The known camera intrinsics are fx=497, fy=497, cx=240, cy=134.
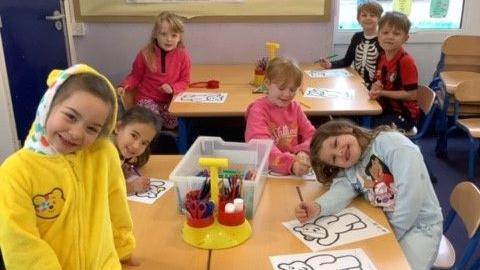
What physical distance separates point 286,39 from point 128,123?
8.29ft

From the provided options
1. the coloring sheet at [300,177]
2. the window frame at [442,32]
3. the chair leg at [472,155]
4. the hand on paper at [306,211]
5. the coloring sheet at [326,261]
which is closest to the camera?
the coloring sheet at [326,261]

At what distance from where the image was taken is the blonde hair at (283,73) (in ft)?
7.47

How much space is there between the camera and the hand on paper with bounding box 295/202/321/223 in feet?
5.25

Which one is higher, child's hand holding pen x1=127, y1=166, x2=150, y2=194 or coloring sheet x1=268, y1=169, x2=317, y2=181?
child's hand holding pen x1=127, y1=166, x2=150, y2=194

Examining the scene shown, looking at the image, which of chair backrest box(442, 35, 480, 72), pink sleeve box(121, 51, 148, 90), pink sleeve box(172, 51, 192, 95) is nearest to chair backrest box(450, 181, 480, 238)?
pink sleeve box(172, 51, 192, 95)

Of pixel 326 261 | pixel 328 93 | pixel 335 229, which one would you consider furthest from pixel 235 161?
pixel 328 93

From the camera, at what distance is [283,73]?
229 cm

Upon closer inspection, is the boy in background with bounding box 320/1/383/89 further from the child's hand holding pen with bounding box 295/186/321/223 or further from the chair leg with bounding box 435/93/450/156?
the child's hand holding pen with bounding box 295/186/321/223

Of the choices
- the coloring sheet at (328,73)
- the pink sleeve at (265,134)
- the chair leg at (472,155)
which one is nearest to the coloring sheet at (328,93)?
the coloring sheet at (328,73)

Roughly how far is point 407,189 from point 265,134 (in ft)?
2.46

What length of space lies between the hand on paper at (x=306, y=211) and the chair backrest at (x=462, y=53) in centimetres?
319

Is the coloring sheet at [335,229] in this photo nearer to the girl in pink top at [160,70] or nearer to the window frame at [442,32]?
the girl in pink top at [160,70]

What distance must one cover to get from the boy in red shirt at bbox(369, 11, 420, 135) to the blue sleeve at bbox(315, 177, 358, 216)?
1.54 meters

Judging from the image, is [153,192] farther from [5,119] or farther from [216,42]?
[216,42]
